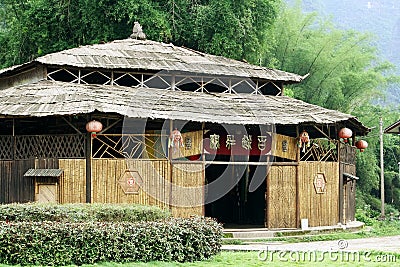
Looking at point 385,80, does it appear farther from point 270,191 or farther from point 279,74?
point 270,191

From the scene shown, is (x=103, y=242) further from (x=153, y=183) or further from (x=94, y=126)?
(x=153, y=183)

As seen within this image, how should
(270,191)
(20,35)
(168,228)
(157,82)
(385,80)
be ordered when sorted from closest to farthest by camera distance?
(168,228), (270,191), (157,82), (20,35), (385,80)

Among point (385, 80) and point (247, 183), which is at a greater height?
point (385, 80)

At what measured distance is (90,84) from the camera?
19781mm

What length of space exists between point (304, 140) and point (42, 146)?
22.0ft

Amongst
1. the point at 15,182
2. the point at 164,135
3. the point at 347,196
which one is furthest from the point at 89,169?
the point at 347,196

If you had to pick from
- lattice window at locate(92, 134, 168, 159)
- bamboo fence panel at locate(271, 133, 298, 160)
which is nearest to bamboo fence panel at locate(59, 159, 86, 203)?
lattice window at locate(92, 134, 168, 159)

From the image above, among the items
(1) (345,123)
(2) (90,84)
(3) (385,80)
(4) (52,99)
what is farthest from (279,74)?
(3) (385,80)

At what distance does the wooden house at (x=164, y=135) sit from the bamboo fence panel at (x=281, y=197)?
26 millimetres

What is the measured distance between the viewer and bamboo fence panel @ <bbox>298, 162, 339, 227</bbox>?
1962 centimetres

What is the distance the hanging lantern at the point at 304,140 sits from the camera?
63.4 feet

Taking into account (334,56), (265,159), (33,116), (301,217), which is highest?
(334,56)

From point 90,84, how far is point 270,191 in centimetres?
555

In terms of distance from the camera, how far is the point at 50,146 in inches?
702
